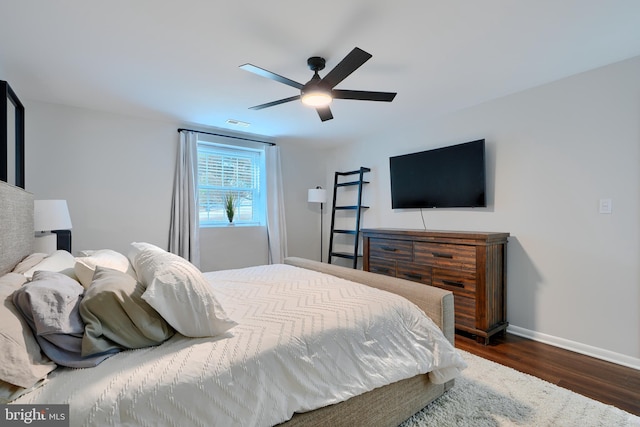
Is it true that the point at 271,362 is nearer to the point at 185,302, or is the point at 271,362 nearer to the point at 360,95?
the point at 185,302

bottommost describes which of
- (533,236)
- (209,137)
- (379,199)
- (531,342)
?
(531,342)

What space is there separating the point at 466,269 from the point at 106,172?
3.81m

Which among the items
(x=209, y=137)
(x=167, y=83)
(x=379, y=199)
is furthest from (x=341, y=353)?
(x=209, y=137)

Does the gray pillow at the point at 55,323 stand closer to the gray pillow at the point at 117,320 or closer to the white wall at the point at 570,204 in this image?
the gray pillow at the point at 117,320

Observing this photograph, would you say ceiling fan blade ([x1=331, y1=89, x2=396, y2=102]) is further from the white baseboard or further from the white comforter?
the white baseboard

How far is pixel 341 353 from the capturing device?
49.3 inches

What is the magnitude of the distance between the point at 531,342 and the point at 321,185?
3.43 metres

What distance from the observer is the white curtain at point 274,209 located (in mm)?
4309

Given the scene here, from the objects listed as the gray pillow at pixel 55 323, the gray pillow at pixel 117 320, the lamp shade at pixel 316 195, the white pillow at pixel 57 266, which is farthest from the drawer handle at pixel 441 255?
the white pillow at pixel 57 266

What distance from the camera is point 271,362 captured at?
1.08m

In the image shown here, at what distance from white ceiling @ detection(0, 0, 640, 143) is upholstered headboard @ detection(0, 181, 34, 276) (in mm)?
1027

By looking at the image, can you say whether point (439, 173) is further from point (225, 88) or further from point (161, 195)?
point (161, 195)

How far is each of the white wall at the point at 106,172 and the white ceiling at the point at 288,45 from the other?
279mm

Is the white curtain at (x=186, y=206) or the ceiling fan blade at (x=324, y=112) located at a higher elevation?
the ceiling fan blade at (x=324, y=112)
